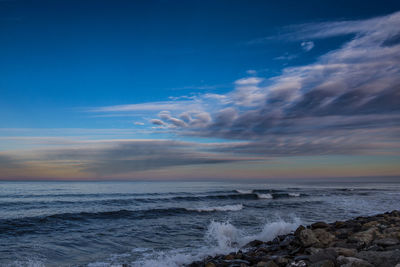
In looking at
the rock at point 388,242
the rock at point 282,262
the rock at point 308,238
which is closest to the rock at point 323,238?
the rock at point 308,238

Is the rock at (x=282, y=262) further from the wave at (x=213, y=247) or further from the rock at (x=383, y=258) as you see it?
the wave at (x=213, y=247)

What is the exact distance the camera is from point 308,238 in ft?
26.7

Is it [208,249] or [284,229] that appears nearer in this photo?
[208,249]

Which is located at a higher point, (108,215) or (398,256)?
(398,256)

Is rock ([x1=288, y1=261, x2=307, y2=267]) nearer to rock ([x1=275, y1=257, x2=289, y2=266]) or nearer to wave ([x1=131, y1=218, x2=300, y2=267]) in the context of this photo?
rock ([x1=275, y1=257, x2=289, y2=266])

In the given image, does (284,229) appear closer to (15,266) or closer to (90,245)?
(90,245)

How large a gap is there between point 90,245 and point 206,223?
7.26 m

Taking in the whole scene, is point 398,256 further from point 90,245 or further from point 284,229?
point 90,245

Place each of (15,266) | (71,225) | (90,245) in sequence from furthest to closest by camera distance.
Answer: (71,225), (90,245), (15,266)

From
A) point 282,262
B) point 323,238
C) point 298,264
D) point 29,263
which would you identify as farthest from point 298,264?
point 29,263

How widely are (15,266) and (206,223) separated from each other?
33.3ft

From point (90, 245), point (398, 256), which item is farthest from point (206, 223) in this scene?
point (398, 256)

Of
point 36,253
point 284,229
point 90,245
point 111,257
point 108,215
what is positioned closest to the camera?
point 111,257

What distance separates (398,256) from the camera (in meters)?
4.73
